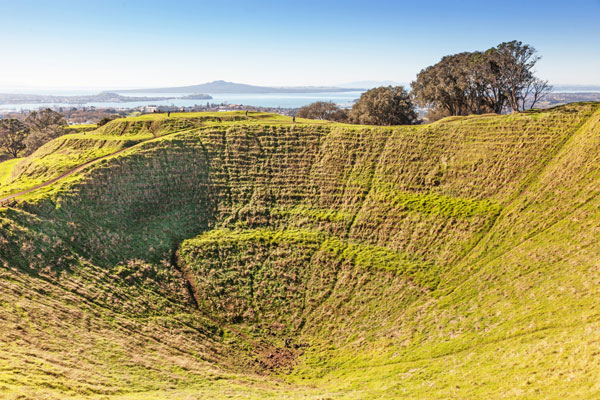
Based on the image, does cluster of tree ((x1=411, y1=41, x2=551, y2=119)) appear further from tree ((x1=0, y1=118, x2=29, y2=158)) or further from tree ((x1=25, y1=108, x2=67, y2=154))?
tree ((x1=0, y1=118, x2=29, y2=158))

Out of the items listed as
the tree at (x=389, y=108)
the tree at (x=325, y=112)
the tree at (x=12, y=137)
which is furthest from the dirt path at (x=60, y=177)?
the tree at (x=12, y=137)

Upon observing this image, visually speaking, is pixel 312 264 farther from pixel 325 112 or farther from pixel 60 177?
pixel 325 112

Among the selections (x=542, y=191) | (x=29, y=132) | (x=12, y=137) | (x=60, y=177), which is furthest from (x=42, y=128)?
(x=542, y=191)

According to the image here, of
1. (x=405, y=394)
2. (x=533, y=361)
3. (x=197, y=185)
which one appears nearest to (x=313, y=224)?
(x=197, y=185)

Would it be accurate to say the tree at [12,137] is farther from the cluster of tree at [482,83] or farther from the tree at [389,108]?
the cluster of tree at [482,83]

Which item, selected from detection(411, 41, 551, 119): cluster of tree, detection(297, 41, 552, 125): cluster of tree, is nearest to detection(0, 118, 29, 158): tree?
detection(297, 41, 552, 125): cluster of tree

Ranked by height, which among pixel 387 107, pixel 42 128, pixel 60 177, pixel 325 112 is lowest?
pixel 60 177
